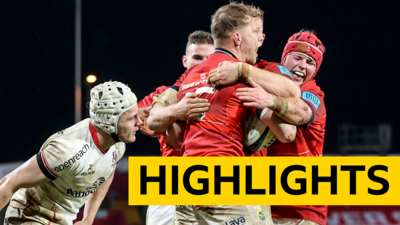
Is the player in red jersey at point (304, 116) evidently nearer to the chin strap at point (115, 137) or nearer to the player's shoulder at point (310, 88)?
the player's shoulder at point (310, 88)

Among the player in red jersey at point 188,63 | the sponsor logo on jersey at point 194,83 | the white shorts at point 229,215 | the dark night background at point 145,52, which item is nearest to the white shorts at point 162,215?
the player in red jersey at point 188,63

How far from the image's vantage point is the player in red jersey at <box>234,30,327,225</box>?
2750 mm

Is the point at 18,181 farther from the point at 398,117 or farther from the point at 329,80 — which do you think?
the point at 398,117

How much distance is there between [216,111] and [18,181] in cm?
134

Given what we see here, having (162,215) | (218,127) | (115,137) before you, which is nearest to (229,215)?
(218,127)

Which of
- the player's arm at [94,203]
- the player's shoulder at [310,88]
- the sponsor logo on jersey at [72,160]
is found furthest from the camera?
the player's arm at [94,203]

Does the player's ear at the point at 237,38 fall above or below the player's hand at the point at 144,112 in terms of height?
above

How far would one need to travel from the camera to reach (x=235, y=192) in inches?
121

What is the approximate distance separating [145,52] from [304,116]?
973 centimetres

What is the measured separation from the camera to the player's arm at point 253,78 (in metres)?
2.54

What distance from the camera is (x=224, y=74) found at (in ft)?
8.29

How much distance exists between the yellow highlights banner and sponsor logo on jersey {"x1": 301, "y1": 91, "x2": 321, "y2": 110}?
494mm

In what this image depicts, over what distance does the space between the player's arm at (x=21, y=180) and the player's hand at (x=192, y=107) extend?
1022 millimetres

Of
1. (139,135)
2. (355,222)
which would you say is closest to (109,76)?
(139,135)
